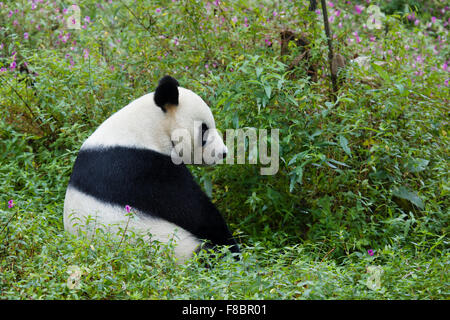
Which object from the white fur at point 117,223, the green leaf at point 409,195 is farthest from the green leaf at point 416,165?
the white fur at point 117,223

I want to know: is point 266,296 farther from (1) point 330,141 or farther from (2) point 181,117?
(1) point 330,141

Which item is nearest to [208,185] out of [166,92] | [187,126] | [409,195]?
[187,126]

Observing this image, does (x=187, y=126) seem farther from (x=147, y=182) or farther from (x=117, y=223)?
(x=117, y=223)

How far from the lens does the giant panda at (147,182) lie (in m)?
3.59

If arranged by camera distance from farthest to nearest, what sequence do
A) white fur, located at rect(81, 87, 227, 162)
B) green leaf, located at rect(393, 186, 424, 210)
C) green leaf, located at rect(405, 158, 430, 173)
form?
green leaf, located at rect(405, 158, 430, 173) < green leaf, located at rect(393, 186, 424, 210) < white fur, located at rect(81, 87, 227, 162)

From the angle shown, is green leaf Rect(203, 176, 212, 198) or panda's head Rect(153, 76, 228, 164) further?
green leaf Rect(203, 176, 212, 198)

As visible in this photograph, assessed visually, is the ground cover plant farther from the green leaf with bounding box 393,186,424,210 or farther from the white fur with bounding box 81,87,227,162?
the white fur with bounding box 81,87,227,162

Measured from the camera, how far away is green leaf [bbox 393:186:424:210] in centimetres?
441

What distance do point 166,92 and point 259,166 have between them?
1.15 metres

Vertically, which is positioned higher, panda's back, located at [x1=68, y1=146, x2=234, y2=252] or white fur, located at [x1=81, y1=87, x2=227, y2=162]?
white fur, located at [x1=81, y1=87, x2=227, y2=162]

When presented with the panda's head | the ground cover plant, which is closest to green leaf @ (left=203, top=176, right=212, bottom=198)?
the ground cover plant

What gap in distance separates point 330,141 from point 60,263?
2.31 m

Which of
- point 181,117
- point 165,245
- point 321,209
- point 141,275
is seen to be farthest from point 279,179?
point 141,275

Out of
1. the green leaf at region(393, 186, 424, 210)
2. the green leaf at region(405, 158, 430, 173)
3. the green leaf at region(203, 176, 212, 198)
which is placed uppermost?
the green leaf at region(405, 158, 430, 173)
